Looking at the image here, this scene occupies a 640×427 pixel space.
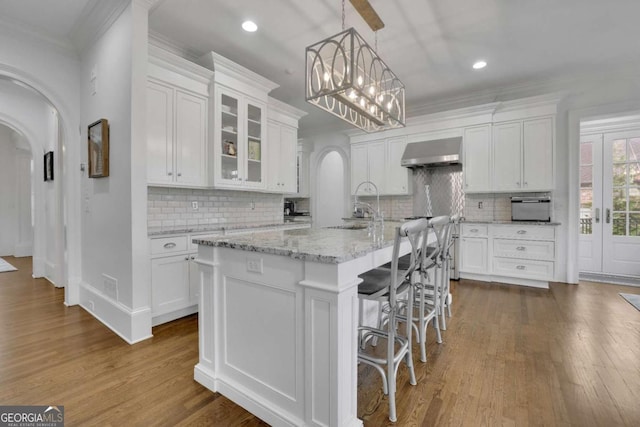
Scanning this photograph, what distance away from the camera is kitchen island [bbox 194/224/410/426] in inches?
51.9

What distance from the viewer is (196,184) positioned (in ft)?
10.9

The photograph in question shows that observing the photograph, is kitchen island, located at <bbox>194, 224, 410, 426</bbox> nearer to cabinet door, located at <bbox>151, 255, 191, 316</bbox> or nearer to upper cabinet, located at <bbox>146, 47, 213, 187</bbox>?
cabinet door, located at <bbox>151, 255, 191, 316</bbox>

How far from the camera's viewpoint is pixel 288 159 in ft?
15.3

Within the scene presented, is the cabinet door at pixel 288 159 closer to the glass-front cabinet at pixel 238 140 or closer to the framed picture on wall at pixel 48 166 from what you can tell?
the glass-front cabinet at pixel 238 140

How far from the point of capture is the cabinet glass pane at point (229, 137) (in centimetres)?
351

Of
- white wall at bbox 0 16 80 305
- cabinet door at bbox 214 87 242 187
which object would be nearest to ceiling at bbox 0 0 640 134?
white wall at bbox 0 16 80 305

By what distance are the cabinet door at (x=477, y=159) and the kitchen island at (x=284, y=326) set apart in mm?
3522

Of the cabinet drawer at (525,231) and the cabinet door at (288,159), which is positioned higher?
the cabinet door at (288,159)

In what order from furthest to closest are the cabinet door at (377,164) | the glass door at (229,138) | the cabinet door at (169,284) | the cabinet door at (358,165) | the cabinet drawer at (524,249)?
the cabinet door at (358,165)
the cabinet door at (377,164)
the cabinet drawer at (524,249)
the glass door at (229,138)
the cabinet door at (169,284)

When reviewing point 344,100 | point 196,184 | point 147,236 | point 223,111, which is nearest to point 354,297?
point 344,100

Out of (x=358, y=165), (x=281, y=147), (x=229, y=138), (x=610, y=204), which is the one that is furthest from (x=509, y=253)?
(x=229, y=138)

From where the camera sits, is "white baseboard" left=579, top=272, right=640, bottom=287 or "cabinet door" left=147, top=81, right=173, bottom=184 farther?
"white baseboard" left=579, top=272, right=640, bottom=287

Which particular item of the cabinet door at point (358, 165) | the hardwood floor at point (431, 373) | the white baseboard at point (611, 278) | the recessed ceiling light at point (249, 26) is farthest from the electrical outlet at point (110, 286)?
the white baseboard at point (611, 278)

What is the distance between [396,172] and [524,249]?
2.23 metres
